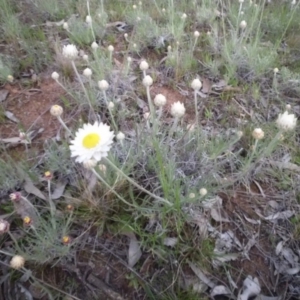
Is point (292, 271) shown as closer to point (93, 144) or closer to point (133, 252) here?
point (133, 252)

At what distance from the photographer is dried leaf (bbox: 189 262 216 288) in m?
1.48

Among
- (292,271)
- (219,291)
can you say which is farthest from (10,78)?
(292,271)

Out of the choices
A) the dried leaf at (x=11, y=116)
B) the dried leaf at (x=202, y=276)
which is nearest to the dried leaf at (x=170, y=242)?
the dried leaf at (x=202, y=276)


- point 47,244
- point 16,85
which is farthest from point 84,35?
point 47,244

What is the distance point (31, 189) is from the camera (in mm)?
1713

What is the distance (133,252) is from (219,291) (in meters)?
0.45

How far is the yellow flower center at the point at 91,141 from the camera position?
1.26m

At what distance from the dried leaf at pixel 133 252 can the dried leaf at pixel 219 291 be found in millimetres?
390

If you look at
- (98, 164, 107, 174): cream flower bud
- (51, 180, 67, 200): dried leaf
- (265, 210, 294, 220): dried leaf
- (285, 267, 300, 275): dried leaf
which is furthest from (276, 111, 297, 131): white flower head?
(51, 180, 67, 200): dried leaf

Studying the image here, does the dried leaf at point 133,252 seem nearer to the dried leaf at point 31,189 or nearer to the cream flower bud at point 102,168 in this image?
the cream flower bud at point 102,168

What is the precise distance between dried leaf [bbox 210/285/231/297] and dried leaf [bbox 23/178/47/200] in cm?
100

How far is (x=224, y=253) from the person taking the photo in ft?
5.08

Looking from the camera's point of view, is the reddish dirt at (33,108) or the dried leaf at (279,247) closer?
the dried leaf at (279,247)

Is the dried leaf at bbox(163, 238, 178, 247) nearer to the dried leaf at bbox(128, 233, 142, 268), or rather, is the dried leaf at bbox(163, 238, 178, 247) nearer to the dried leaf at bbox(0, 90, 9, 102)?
the dried leaf at bbox(128, 233, 142, 268)
